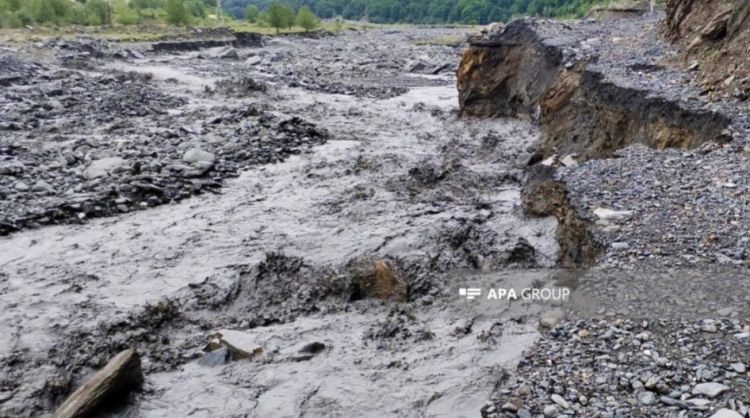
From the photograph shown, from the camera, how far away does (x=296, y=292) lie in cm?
859

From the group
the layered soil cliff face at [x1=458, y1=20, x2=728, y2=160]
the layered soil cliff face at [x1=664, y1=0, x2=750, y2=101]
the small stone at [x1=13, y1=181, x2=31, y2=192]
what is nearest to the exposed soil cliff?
the layered soil cliff face at [x1=458, y1=20, x2=728, y2=160]

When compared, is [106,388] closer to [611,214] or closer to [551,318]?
[551,318]

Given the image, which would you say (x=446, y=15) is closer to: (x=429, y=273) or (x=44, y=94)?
(x=44, y=94)

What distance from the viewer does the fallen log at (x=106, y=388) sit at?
19.0 ft

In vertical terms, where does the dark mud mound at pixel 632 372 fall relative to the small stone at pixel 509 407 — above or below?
above

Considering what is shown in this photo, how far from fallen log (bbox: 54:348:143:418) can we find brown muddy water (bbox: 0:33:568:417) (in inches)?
6.3

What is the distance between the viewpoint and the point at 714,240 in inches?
275

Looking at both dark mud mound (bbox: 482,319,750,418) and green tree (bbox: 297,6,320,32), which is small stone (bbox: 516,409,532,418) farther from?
green tree (bbox: 297,6,320,32)

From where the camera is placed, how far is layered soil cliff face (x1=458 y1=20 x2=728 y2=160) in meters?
11.3

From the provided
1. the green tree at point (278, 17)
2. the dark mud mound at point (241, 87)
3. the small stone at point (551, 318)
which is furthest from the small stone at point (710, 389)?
the green tree at point (278, 17)

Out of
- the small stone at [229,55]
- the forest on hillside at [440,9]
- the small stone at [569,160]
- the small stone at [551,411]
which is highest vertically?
the forest on hillside at [440,9]

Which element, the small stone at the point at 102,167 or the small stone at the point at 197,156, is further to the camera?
the small stone at the point at 197,156

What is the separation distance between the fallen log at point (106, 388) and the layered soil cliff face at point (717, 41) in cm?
1014

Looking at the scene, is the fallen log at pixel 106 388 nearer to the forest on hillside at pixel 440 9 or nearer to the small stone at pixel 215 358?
the small stone at pixel 215 358
